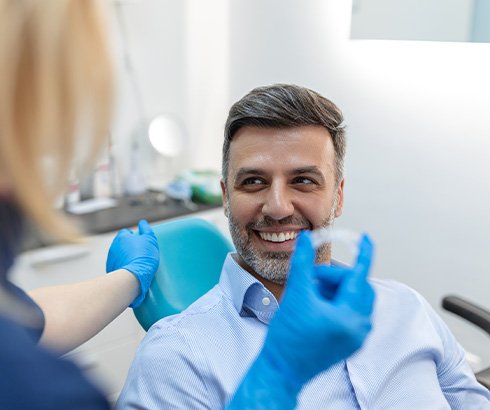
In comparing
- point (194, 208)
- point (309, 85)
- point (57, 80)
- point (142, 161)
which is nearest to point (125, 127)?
point (142, 161)

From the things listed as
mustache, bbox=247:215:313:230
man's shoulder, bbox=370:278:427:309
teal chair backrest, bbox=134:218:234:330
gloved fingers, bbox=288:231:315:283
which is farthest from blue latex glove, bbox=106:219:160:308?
gloved fingers, bbox=288:231:315:283

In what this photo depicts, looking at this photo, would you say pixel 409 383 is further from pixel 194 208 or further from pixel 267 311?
pixel 194 208

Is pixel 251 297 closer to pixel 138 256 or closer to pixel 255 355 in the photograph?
pixel 255 355

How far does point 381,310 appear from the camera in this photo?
1.50 metres

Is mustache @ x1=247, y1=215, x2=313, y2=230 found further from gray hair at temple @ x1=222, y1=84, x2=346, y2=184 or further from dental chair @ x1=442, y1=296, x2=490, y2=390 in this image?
dental chair @ x1=442, y1=296, x2=490, y2=390

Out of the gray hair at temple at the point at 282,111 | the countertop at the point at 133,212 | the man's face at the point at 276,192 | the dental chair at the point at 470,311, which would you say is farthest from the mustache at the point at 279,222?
the countertop at the point at 133,212

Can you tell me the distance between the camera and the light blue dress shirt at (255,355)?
4.16ft

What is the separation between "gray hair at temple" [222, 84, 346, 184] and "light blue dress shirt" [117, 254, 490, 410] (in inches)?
13.2

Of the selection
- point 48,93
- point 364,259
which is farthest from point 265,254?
point 48,93

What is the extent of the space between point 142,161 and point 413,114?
1310 mm

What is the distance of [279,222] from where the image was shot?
1.45m

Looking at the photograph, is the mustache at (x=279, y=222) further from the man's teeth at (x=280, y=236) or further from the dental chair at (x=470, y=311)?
the dental chair at (x=470, y=311)

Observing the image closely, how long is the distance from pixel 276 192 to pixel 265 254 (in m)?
0.15

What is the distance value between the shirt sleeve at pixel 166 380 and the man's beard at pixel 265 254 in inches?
10.3
